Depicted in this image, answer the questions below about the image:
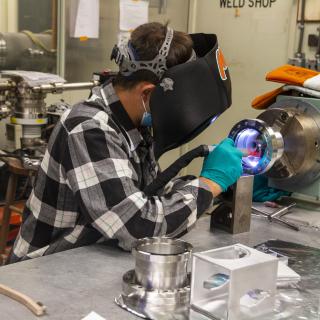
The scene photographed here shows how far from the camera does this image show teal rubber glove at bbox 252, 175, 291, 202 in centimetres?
194

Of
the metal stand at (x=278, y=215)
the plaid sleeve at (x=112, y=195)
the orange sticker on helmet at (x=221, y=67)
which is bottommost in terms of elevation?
the metal stand at (x=278, y=215)

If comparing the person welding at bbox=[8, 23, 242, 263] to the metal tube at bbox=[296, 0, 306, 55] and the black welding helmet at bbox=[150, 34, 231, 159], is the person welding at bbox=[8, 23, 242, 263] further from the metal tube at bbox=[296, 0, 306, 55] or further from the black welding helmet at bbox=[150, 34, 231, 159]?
the metal tube at bbox=[296, 0, 306, 55]

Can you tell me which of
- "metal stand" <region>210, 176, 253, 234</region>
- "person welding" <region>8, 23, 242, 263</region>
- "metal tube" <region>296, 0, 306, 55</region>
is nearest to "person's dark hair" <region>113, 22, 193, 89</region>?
"person welding" <region>8, 23, 242, 263</region>

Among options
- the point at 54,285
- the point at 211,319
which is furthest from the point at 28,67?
the point at 211,319

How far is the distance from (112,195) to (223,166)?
338mm

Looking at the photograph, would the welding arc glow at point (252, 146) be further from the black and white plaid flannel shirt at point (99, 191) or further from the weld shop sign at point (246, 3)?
the weld shop sign at point (246, 3)

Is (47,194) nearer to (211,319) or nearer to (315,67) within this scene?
(211,319)

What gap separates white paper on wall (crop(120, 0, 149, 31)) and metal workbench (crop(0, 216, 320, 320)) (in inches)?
83.1

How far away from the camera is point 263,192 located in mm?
1946

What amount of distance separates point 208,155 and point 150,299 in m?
0.52

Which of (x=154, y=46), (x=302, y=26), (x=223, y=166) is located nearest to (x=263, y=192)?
(x=223, y=166)

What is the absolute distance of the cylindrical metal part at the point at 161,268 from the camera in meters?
1.09

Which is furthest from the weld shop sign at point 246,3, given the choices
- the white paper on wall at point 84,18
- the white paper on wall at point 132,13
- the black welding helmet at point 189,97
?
the black welding helmet at point 189,97

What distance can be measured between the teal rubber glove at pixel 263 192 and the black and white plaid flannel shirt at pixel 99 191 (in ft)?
1.60
